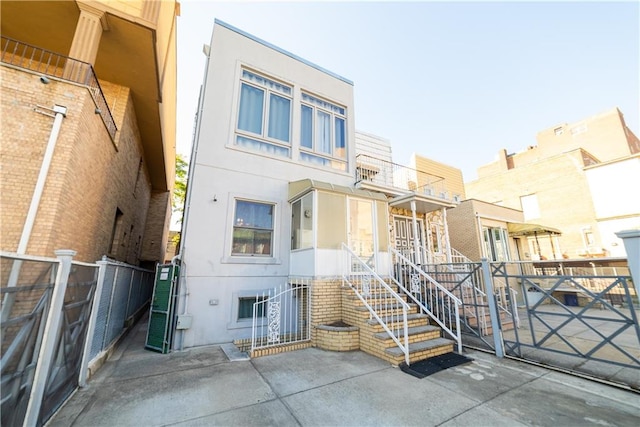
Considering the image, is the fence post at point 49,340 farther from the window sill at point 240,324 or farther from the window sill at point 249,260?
the window sill at point 240,324

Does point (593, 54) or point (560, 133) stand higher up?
point (560, 133)

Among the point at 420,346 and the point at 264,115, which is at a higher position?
the point at 264,115

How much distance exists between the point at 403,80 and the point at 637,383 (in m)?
12.2

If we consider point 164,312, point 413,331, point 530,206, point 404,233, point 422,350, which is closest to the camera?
point 422,350

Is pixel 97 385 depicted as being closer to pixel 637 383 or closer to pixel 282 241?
pixel 282 241

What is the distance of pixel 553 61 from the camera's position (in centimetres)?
1015

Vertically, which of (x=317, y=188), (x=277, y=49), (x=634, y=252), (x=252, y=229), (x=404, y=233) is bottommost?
(x=634, y=252)

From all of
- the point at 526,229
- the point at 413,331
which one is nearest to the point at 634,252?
the point at 413,331

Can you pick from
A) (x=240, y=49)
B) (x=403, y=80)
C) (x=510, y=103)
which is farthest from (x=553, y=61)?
(x=240, y=49)

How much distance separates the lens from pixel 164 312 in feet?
17.9

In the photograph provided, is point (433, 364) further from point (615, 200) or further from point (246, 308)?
point (615, 200)

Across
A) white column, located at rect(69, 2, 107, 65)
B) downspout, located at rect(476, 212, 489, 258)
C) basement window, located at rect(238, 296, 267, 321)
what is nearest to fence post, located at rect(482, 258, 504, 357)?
basement window, located at rect(238, 296, 267, 321)

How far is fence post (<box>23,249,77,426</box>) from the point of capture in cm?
238

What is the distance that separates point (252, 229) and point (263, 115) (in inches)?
145
